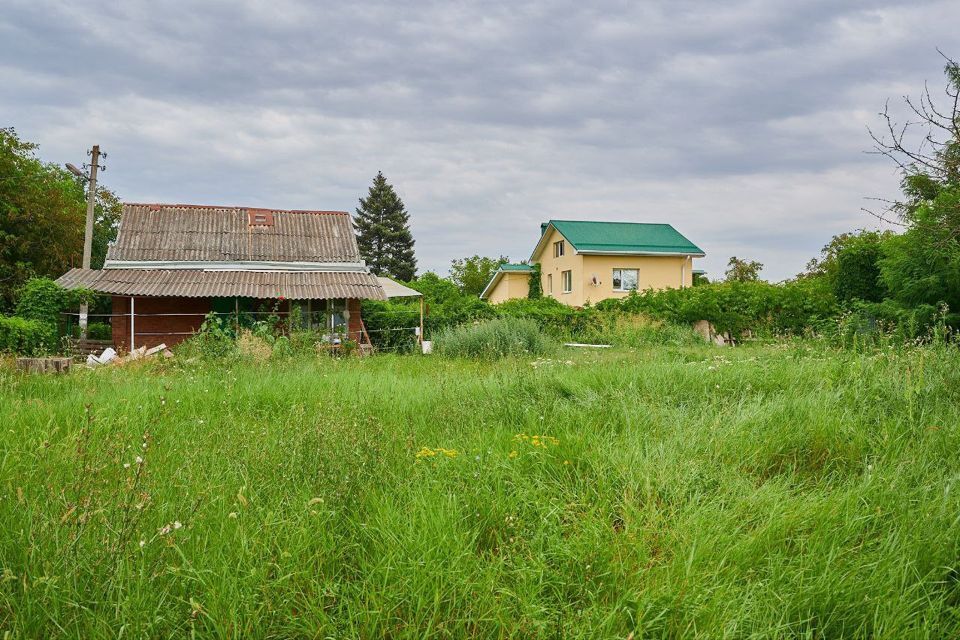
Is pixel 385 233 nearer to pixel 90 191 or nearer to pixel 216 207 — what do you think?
pixel 216 207

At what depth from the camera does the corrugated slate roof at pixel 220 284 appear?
660 inches

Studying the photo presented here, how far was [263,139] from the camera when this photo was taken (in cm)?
1484

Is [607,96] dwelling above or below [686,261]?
above

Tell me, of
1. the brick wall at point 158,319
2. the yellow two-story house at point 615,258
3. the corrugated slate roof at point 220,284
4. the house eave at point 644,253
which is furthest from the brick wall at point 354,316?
the house eave at point 644,253

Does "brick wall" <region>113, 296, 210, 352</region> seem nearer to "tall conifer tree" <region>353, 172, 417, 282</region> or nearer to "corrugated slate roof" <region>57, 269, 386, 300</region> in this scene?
"corrugated slate roof" <region>57, 269, 386, 300</region>

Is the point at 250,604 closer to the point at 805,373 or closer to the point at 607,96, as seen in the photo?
the point at 805,373

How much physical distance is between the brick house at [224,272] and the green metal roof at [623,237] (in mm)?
12043

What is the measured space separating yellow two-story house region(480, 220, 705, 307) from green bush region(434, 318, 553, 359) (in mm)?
15353

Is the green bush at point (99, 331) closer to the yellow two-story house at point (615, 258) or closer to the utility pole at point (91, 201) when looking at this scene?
the utility pole at point (91, 201)

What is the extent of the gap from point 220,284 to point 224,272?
2069mm

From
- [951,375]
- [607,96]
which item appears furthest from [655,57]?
[951,375]

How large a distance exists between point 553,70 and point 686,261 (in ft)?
67.9

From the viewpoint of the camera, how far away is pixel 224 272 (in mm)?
19438

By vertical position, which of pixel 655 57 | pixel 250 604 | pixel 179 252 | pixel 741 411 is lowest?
pixel 250 604
